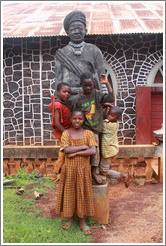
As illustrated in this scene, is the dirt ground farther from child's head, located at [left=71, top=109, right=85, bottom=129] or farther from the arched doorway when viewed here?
the arched doorway

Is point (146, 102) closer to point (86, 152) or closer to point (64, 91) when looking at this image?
point (64, 91)

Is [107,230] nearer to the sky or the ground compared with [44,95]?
nearer to the ground

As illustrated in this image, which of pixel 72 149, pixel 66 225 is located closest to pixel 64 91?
pixel 72 149

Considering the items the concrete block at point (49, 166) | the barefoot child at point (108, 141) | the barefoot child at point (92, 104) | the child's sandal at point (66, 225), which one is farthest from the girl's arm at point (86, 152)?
the concrete block at point (49, 166)

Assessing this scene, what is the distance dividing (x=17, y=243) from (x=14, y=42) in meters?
5.88

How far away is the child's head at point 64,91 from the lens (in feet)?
9.81

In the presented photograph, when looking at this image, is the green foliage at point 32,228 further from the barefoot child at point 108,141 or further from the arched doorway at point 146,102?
the arched doorway at point 146,102

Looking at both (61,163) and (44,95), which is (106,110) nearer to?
(61,163)

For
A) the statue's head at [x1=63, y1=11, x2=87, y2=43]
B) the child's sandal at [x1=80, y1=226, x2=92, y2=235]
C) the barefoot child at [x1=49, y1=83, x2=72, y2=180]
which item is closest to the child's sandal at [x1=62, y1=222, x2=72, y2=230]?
the child's sandal at [x1=80, y1=226, x2=92, y2=235]

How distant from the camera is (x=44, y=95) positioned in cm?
686

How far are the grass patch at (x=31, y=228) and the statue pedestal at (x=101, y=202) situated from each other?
1.20 ft

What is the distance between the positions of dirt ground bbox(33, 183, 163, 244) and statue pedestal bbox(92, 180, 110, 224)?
0.40ft

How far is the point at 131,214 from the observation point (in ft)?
11.8

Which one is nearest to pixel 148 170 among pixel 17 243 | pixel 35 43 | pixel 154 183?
pixel 154 183
